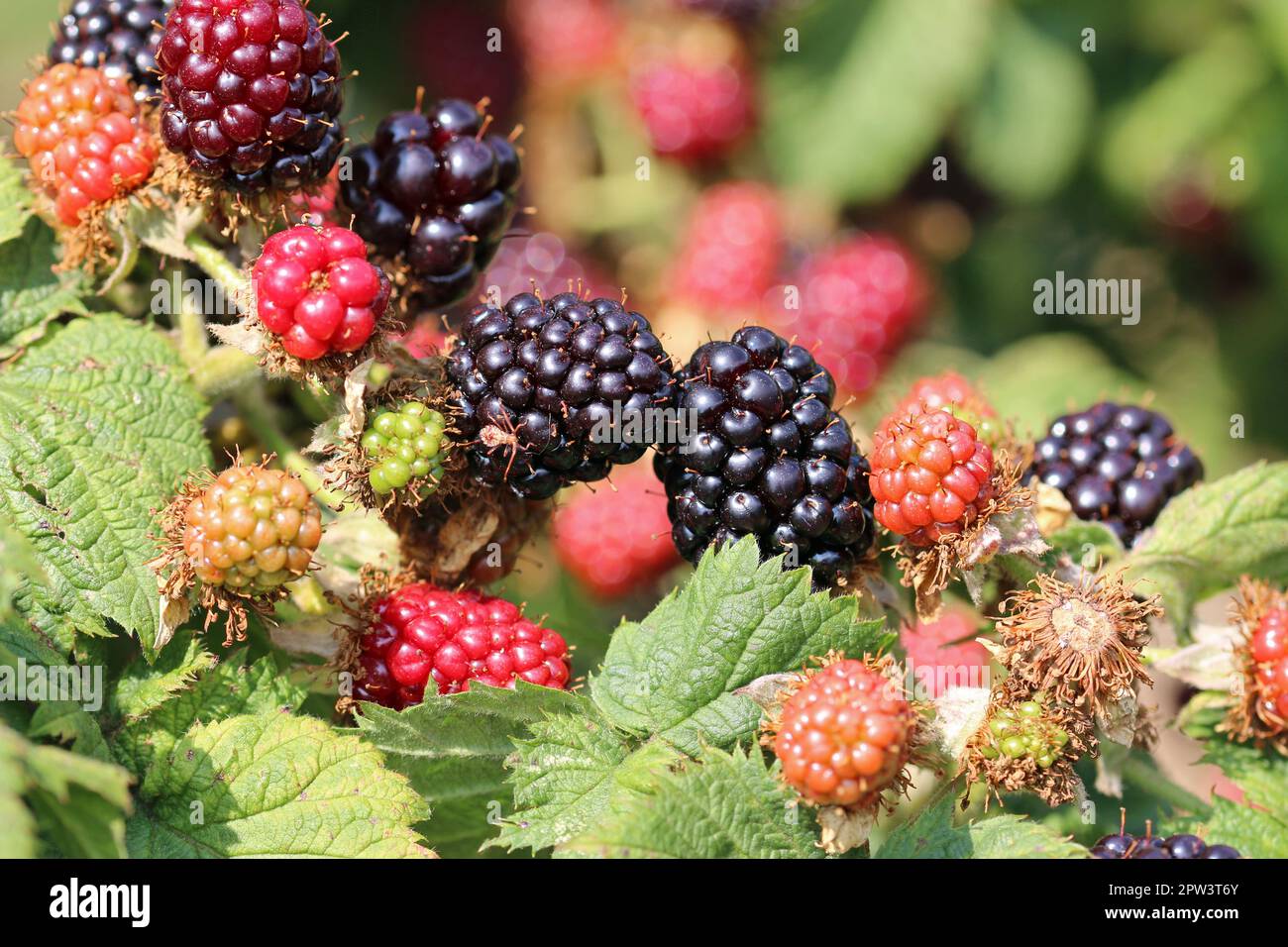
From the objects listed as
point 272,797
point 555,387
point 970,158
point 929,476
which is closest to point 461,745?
point 272,797

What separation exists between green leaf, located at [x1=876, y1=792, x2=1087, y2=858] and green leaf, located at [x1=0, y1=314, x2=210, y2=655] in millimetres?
1269

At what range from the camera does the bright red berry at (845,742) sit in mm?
1710

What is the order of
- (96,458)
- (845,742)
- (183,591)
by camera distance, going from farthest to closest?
1. (96,458)
2. (183,591)
3. (845,742)

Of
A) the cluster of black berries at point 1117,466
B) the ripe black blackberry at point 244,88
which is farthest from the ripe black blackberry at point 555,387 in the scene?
the cluster of black berries at point 1117,466

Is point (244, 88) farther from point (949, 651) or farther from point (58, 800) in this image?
point (949, 651)

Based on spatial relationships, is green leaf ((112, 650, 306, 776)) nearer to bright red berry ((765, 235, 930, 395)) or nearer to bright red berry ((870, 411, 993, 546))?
bright red berry ((870, 411, 993, 546))

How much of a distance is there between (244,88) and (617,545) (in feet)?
6.62

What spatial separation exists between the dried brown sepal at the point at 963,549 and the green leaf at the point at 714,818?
45cm

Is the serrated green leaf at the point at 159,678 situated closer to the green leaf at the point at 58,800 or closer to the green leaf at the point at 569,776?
the green leaf at the point at 58,800

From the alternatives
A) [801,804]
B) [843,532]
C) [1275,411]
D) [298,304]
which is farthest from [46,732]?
[1275,411]

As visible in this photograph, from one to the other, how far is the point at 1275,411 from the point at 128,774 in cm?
415

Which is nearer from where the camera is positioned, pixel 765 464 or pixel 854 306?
pixel 765 464

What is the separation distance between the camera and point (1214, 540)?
2.34 meters

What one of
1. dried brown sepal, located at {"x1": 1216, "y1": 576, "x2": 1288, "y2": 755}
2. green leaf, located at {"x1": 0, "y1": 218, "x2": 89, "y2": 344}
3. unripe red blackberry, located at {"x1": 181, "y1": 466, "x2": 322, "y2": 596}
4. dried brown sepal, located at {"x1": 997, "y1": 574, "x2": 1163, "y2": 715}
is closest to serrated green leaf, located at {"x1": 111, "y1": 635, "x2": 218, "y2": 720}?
unripe red blackberry, located at {"x1": 181, "y1": 466, "x2": 322, "y2": 596}
